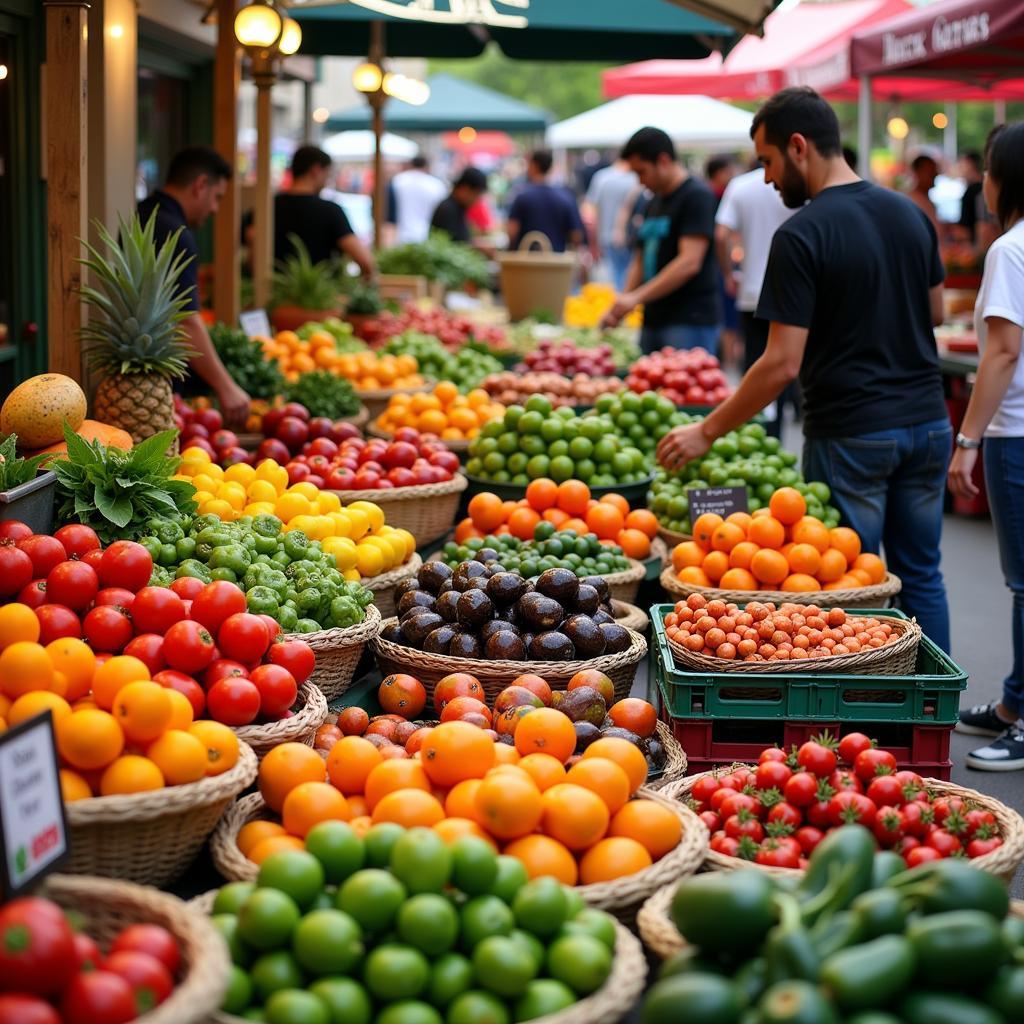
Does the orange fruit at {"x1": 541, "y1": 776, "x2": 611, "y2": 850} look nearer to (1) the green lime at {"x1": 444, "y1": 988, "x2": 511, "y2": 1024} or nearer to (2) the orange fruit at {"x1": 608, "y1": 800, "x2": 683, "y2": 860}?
(2) the orange fruit at {"x1": 608, "y1": 800, "x2": 683, "y2": 860}

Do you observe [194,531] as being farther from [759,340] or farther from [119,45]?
[759,340]

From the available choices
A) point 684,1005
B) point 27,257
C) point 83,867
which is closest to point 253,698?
point 83,867

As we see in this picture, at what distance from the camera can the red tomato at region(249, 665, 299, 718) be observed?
9.56 feet

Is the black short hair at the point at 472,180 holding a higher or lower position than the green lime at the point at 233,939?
higher

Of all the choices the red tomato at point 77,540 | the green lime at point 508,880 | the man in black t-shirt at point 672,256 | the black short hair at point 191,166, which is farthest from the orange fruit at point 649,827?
the man in black t-shirt at point 672,256

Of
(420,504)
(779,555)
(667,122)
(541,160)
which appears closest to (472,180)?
(541,160)

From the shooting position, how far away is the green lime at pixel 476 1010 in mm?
1971

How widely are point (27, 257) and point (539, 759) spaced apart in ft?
20.1

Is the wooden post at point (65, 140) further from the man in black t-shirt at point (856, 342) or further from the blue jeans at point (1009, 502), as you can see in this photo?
the blue jeans at point (1009, 502)

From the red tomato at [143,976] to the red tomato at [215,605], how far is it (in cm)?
114

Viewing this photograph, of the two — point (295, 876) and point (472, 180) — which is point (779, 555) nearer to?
point (295, 876)

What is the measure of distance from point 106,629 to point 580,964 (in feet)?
4.37

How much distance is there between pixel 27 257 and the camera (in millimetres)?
7762

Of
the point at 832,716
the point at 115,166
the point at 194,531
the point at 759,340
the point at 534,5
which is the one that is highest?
the point at 534,5
